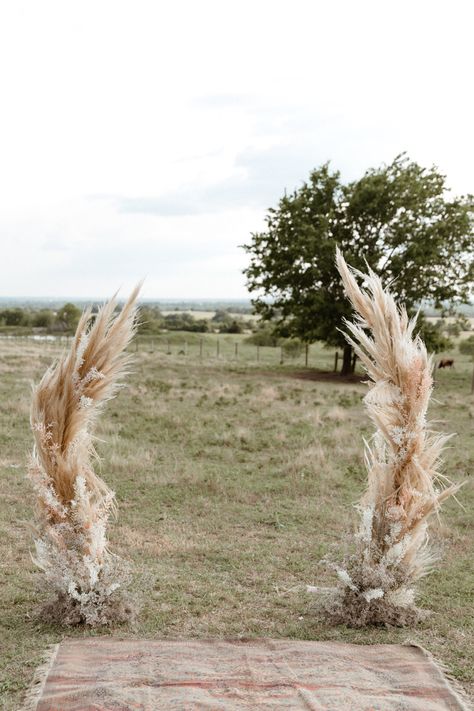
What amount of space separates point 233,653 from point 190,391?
1632 centimetres

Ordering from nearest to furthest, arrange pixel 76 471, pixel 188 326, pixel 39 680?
pixel 39 680 < pixel 76 471 < pixel 188 326

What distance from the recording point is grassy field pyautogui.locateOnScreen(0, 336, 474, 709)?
19.2ft

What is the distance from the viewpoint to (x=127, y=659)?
4.89m

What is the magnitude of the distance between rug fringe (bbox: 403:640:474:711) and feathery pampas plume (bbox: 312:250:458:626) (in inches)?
23.4

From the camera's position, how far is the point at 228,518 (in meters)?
9.44

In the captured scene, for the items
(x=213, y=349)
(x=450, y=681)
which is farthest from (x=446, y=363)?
(x=450, y=681)

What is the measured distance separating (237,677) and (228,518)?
15.8 feet

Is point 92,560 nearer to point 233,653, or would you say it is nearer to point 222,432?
point 233,653

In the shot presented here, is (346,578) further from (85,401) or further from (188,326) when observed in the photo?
(188,326)

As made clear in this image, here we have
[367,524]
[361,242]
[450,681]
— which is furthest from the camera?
[361,242]

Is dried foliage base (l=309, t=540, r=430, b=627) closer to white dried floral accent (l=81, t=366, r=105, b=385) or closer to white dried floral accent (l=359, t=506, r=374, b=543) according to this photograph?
white dried floral accent (l=359, t=506, r=374, b=543)

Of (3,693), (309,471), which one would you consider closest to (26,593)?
(3,693)

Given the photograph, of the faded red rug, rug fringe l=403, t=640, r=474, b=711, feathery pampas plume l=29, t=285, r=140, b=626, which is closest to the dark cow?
rug fringe l=403, t=640, r=474, b=711

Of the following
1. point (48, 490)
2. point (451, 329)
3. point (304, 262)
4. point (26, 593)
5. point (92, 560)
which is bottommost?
point (26, 593)
